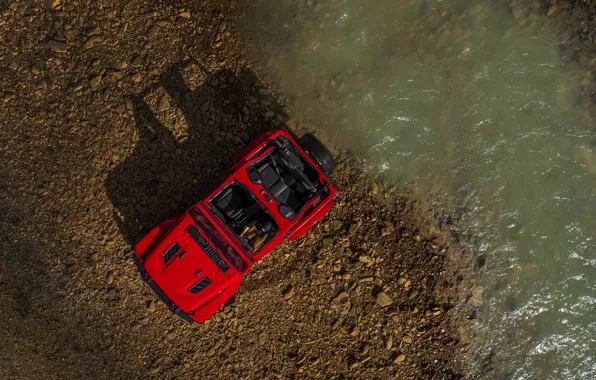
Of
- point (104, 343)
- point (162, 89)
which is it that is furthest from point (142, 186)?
point (104, 343)

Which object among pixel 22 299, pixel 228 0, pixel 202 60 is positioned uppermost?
pixel 228 0

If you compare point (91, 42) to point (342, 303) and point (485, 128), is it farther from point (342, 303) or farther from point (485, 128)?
point (485, 128)

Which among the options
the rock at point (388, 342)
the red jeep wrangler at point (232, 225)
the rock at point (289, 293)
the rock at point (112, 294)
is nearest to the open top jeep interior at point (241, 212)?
the red jeep wrangler at point (232, 225)

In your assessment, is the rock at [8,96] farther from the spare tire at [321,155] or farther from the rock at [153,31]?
the spare tire at [321,155]

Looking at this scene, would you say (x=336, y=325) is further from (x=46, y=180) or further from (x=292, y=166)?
(x=46, y=180)

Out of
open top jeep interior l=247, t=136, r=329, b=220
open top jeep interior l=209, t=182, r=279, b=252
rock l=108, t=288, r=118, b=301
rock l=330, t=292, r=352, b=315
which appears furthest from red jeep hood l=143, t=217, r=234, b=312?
rock l=330, t=292, r=352, b=315

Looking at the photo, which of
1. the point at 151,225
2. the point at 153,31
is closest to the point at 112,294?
the point at 151,225
